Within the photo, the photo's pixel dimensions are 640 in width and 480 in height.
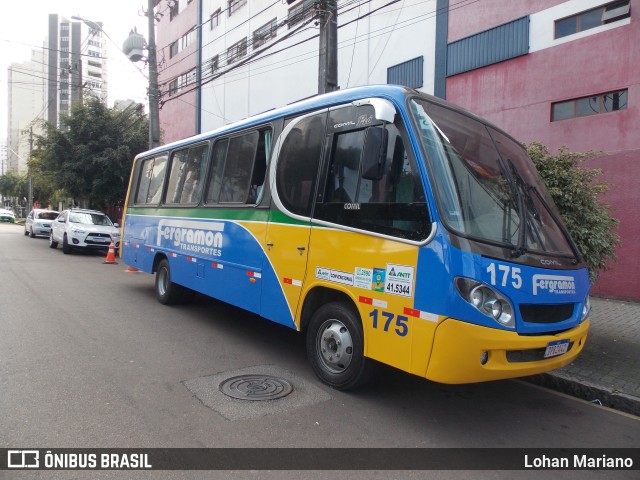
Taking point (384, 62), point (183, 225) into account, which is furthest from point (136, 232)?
point (384, 62)

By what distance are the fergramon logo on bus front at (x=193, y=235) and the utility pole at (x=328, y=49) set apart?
163 inches

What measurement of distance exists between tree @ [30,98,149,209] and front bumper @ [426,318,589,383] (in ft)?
65.0

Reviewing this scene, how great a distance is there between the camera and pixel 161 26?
102 feet

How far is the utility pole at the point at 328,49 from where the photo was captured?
30.9ft

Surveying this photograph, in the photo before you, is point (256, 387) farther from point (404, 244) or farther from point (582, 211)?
point (582, 211)

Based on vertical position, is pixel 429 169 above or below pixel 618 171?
below

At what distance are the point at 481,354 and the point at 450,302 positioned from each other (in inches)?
18.0

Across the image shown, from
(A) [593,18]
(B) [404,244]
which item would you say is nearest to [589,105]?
(A) [593,18]

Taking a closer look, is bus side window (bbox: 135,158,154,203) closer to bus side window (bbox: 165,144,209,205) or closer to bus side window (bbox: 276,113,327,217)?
bus side window (bbox: 165,144,209,205)

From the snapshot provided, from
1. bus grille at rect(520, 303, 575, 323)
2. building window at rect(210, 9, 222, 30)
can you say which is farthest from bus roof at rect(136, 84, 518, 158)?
building window at rect(210, 9, 222, 30)

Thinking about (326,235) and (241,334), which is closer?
(326,235)

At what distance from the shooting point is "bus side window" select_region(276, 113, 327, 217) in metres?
4.84

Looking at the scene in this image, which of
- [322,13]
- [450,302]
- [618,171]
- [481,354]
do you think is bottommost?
[481,354]

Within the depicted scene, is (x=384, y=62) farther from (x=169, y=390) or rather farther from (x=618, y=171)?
(x=169, y=390)
